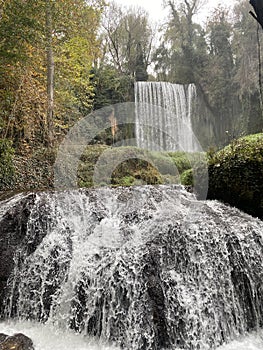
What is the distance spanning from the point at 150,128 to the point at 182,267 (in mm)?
12759

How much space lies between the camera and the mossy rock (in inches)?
194

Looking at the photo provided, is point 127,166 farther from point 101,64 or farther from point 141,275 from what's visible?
point 101,64

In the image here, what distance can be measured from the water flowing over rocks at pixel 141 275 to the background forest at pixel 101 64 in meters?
3.14

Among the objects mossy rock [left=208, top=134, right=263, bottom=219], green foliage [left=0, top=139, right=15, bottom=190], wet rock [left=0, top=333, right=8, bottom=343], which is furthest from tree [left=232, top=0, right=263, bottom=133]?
wet rock [left=0, top=333, right=8, bottom=343]

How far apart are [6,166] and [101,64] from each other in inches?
533

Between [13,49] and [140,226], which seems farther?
[13,49]

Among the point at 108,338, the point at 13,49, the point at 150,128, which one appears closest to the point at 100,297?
the point at 108,338

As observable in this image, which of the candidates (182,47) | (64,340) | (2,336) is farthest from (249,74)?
(2,336)

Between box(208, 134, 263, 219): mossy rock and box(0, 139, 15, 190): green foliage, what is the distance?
16.6 feet

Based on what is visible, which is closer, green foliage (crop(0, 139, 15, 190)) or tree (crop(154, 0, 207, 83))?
green foliage (crop(0, 139, 15, 190))

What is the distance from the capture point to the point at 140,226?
440 centimetres

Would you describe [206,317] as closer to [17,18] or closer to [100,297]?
[100,297]

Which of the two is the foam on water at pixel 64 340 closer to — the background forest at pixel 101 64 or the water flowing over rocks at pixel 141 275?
the water flowing over rocks at pixel 141 275

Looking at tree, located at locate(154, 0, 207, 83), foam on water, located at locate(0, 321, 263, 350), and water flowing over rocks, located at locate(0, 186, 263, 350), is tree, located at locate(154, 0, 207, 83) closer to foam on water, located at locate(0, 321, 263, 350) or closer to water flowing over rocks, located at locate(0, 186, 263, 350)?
water flowing over rocks, located at locate(0, 186, 263, 350)
